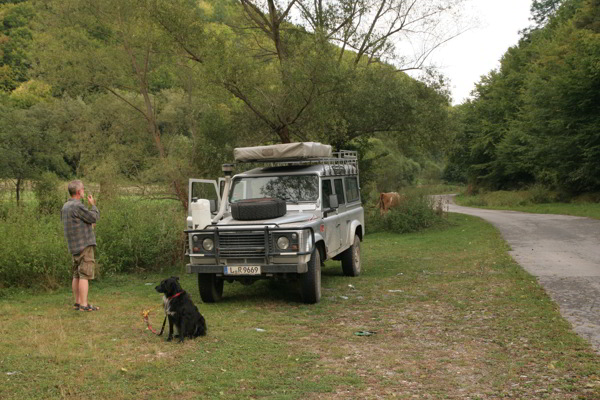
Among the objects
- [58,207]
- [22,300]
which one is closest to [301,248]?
[22,300]

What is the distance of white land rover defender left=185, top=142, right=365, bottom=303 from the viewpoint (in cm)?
878

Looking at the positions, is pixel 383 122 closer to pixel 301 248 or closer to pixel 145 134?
pixel 145 134

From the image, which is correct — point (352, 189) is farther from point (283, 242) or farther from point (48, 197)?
point (48, 197)

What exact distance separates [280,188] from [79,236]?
3.50m

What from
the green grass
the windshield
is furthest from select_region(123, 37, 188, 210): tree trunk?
the green grass

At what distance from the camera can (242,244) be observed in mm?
8891

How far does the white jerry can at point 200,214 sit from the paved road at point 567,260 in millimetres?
5453

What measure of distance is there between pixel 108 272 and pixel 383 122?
15364 mm

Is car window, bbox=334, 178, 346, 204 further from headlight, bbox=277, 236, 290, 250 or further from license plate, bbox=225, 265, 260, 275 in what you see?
license plate, bbox=225, 265, 260, 275

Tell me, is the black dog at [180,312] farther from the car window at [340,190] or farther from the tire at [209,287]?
the car window at [340,190]

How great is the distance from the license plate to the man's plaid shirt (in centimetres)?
206

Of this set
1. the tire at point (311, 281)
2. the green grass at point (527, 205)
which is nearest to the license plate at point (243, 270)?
the tire at point (311, 281)

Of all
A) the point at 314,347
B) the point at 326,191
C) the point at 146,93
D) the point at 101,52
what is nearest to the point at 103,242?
the point at 326,191

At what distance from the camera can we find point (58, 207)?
15.9m
